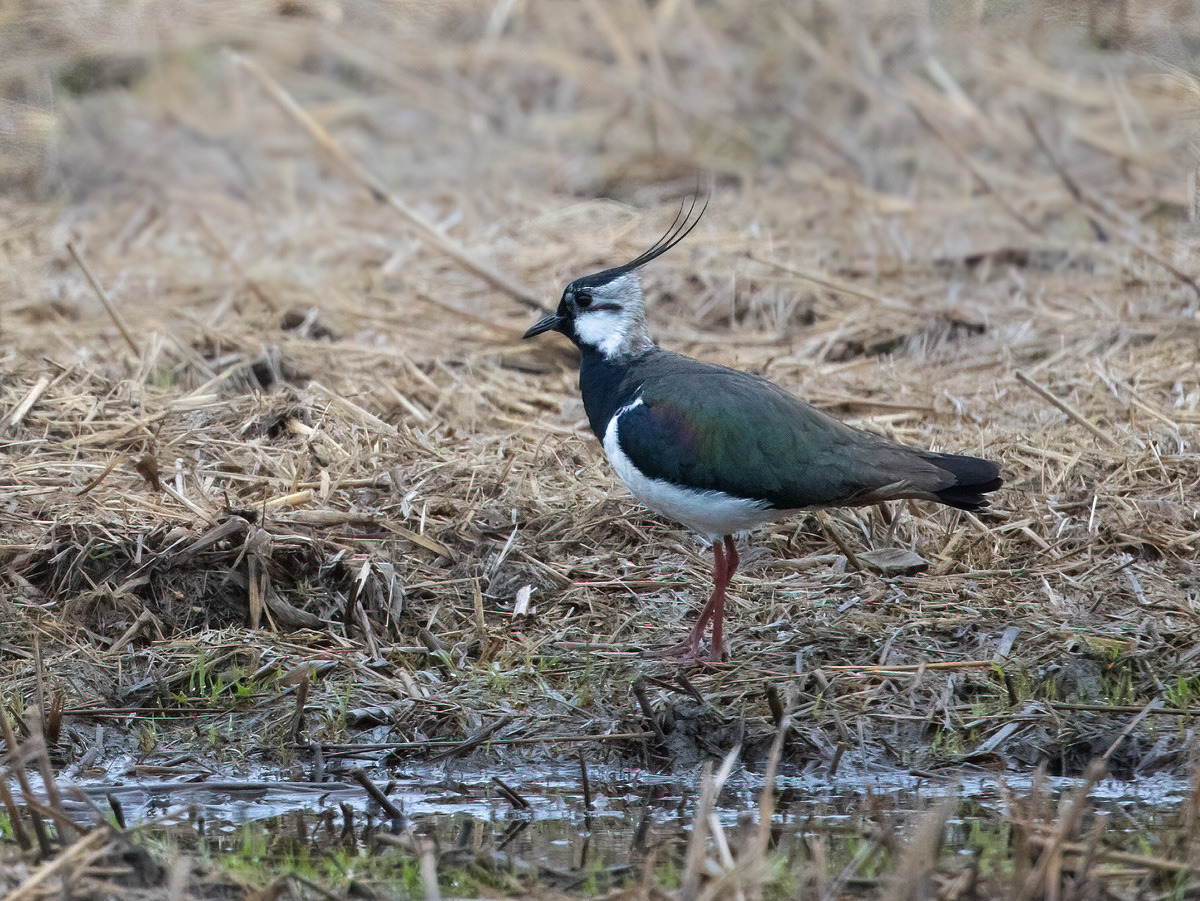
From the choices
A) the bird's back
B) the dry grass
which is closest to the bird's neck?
the bird's back

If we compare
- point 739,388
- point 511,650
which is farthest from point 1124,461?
point 511,650

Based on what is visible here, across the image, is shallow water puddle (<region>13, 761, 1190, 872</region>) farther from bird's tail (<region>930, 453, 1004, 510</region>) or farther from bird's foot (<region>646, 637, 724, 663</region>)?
bird's tail (<region>930, 453, 1004, 510</region>)

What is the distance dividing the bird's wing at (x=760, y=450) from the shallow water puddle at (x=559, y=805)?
2.90ft

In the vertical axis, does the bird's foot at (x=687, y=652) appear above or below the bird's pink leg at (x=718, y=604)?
below

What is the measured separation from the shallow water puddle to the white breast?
2.74 feet

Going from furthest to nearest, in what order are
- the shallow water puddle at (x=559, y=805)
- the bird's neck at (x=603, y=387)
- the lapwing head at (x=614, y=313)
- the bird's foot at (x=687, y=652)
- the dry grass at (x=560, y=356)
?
the lapwing head at (x=614, y=313), the bird's neck at (x=603, y=387), the bird's foot at (x=687, y=652), the dry grass at (x=560, y=356), the shallow water puddle at (x=559, y=805)

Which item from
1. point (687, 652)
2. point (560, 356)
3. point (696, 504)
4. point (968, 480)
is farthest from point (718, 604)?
point (560, 356)

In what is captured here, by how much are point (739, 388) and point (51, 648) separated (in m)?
2.33

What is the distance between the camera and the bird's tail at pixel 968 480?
450cm

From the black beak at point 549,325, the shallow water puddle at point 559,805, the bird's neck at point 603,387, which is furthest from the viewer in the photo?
the black beak at point 549,325

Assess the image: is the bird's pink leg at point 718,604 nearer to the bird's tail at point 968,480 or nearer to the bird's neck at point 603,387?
the bird's neck at point 603,387

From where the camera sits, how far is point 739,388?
4.71 metres

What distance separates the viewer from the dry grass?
4484 mm

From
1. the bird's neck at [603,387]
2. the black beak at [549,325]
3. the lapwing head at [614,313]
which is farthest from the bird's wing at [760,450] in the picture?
the black beak at [549,325]
